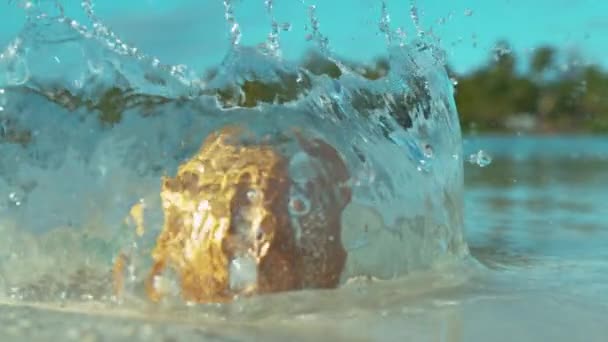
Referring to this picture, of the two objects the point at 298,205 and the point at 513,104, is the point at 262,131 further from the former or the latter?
the point at 513,104

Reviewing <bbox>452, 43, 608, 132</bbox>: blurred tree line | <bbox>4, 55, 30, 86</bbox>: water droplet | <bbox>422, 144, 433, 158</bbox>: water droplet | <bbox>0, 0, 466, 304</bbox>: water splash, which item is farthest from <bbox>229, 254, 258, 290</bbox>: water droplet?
<bbox>452, 43, 608, 132</bbox>: blurred tree line

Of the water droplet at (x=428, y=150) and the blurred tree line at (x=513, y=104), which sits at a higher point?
the blurred tree line at (x=513, y=104)

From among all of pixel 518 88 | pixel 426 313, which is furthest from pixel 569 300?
pixel 518 88

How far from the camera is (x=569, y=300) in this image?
260cm

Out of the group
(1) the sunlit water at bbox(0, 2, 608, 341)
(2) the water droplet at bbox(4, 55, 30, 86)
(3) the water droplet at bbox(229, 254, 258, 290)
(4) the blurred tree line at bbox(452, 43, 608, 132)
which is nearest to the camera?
(1) the sunlit water at bbox(0, 2, 608, 341)

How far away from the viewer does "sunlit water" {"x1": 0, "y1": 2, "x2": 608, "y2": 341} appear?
2.35 m

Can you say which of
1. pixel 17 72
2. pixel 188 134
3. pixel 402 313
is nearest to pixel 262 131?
pixel 188 134

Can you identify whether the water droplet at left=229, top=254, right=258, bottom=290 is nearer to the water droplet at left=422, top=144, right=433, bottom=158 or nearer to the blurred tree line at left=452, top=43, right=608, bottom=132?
the water droplet at left=422, top=144, right=433, bottom=158

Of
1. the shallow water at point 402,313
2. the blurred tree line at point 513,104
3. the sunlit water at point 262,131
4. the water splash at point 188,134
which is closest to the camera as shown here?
the shallow water at point 402,313

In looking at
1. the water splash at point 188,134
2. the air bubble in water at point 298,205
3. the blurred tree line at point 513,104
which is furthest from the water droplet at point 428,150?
the blurred tree line at point 513,104

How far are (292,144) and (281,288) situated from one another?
0.46m

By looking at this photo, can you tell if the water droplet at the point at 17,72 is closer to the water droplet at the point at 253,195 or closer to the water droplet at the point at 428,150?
the water droplet at the point at 253,195

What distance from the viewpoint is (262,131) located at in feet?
9.14

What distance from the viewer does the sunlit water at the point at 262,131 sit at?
7.70ft
